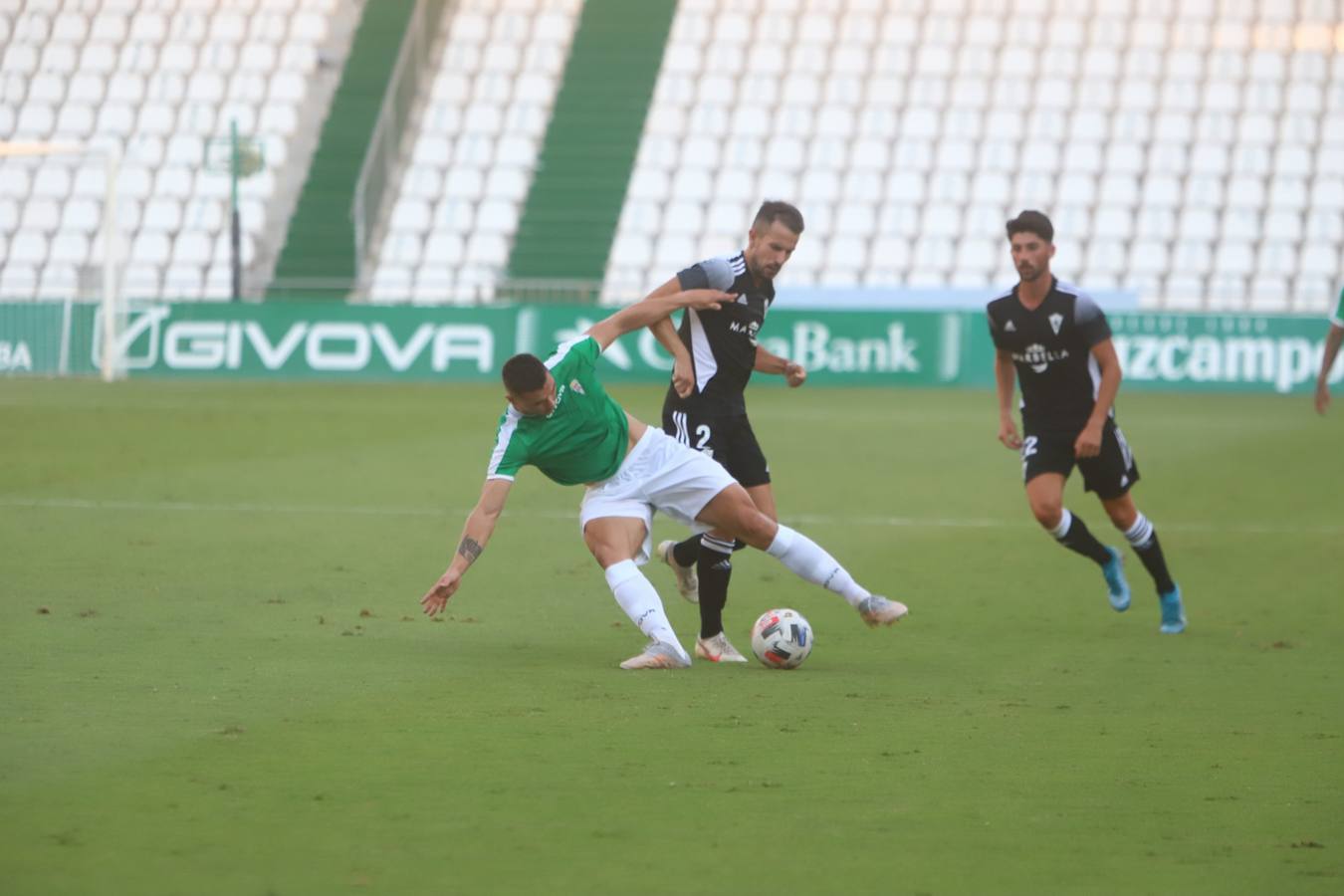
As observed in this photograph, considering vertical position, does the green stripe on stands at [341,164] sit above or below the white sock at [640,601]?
above

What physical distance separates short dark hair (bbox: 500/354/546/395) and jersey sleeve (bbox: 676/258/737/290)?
1311mm

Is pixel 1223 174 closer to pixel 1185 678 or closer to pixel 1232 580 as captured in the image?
pixel 1232 580

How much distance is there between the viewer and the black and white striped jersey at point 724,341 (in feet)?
28.9

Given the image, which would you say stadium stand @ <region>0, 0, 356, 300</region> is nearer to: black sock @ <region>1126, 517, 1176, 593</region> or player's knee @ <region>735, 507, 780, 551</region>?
black sock @ <region>1126, 517, 1176, 593</region>

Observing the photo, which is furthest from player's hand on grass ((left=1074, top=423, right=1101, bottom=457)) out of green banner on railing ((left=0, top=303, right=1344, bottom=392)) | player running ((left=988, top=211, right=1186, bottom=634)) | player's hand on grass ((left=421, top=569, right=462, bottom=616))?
green banner on railing ((left=0, top=303, right=1344, bottom=392))

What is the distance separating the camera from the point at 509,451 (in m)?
7.74

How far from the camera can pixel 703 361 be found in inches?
Answer: 349

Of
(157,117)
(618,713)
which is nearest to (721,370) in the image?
(618,713)

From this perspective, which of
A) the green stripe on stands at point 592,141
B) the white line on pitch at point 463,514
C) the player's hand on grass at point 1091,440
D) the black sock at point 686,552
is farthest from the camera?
the green stripe on stands at point 592,141

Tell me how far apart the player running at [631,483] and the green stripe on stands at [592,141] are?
25562 mm

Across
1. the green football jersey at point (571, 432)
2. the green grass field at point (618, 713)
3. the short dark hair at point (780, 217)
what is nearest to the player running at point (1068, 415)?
the green grass field at point (618, 713)

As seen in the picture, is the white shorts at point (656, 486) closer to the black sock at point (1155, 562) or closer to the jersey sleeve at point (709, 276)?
the jersey sleeve at point (709, 276)

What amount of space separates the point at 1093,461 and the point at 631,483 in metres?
2.67

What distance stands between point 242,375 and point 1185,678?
23219 millimetres
